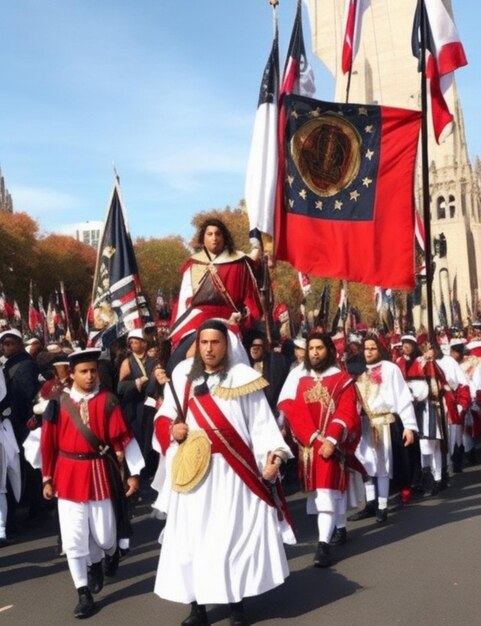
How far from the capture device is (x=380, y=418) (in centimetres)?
896

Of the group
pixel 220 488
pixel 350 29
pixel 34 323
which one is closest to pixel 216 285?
pixel 220 488

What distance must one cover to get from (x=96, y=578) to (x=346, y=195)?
4.40m

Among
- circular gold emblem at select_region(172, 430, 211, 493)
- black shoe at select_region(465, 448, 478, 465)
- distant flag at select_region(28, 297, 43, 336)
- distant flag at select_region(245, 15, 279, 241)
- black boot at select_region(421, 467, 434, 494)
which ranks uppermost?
distant flag at select_region(245, 15, 279, 241)

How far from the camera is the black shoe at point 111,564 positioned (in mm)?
6748

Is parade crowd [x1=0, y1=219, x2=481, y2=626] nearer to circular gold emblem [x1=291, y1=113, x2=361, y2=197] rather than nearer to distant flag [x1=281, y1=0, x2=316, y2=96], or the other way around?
circular gold emblem [x1=291, y1=113, x2=361, y2=197]

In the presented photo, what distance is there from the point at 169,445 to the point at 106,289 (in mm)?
4226

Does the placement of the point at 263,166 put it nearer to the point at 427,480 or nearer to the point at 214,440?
the point at 214,440

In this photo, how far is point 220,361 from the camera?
5.52 metres

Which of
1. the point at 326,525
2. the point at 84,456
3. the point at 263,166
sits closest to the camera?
the point at 84,456

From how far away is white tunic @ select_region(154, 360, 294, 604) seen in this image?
5.20 m

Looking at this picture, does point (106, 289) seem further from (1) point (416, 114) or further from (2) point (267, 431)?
(2) point (267, 431)

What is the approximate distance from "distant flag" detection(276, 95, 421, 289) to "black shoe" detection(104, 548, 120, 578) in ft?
10.8

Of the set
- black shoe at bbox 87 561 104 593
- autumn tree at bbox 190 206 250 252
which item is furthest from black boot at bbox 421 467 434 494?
autumn tree at bbox 190 206 250 252

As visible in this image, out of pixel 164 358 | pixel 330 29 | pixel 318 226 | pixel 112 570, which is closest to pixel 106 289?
pixel 164 358
